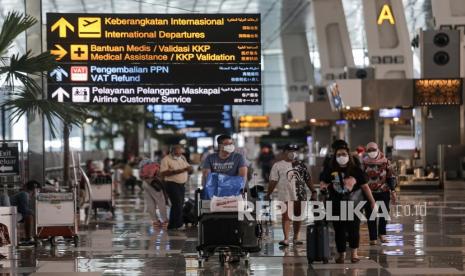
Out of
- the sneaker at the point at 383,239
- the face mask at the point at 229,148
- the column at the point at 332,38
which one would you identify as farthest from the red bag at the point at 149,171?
the column at the point at 332,38

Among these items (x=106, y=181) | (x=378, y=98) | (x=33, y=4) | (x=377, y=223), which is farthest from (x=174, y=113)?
(x=377, y=223)

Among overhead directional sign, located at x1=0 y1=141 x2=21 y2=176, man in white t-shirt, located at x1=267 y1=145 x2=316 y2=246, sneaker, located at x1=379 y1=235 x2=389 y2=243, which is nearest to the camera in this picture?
man in white t-shirt, located at x1=267 y1=145 x2=316 y2=246

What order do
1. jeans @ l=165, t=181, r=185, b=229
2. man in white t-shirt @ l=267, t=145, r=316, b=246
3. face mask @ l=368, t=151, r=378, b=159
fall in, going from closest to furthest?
man in white t-shirt @ l=267, t=145, r=316, b=246 → face mask @ l=368, t=151, r=378, b=159 → jeans @ l=165, t=181, r=185, b=229

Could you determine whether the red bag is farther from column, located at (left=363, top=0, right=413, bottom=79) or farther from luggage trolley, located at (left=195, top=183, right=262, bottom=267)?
column, located at (left=363, top=0, right=413, bottom=79)

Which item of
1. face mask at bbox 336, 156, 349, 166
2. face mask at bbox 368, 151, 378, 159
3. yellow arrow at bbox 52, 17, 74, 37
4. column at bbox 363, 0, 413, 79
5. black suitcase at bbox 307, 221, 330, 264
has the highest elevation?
column at bbox 363, 0, 413, 79

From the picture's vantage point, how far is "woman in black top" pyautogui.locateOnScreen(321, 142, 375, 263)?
41.2ft

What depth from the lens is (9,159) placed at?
17.0 m

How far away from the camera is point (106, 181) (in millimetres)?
22969

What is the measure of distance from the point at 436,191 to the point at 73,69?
766 inches

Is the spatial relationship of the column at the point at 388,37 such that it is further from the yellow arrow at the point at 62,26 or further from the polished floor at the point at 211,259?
the yellow arrow at the point at 62,26

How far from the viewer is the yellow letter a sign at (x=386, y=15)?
37.0 metres

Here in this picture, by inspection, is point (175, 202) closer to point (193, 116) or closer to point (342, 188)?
point (342, 188)

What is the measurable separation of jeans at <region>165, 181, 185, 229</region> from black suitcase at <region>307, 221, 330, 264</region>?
6.39 m

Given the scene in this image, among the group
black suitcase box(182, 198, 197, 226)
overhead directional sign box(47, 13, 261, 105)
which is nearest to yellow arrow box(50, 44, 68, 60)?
overhead directional sign box(47, 13, 261, 105)
